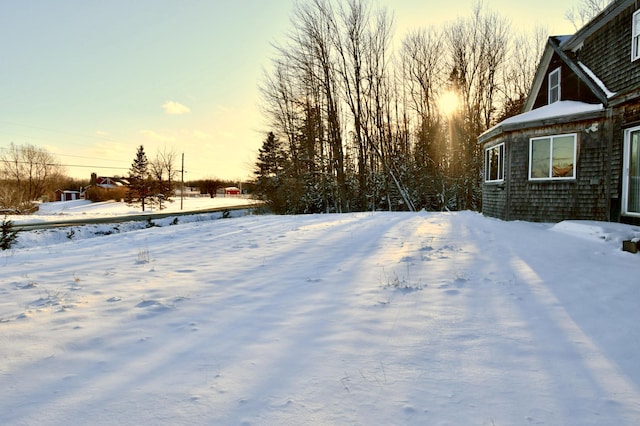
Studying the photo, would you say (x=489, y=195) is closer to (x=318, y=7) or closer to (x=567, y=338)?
(x=567, y=338)

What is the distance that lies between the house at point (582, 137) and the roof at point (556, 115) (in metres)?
0.02

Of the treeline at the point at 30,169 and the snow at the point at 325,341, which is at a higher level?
the treeline at the point at 30,169

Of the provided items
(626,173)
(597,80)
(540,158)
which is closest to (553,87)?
(597,80)

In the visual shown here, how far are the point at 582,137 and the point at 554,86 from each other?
3.31 metres

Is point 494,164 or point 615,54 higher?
point 615,54

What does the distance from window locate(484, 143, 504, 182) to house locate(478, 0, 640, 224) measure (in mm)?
59

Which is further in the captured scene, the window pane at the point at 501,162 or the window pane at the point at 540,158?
the window pane at the point at 501,162

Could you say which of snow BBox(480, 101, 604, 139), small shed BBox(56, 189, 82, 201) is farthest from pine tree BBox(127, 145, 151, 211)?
snow BBox(480, 101, 604, 139)

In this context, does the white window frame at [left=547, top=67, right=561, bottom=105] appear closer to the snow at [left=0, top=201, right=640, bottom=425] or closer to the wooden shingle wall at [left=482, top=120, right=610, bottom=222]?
the wooden shingle wall at [left=482, top=120, right=610, bottom=222]

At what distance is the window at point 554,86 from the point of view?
38.1 ft

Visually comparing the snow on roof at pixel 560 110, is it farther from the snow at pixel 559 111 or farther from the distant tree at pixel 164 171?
the distant tree at pixel 164 171

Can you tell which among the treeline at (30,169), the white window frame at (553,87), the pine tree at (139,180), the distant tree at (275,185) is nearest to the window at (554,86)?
the white window frame at (553,87)

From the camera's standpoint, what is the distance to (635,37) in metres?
8.33

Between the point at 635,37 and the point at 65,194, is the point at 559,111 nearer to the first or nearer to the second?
the point at 635,37
